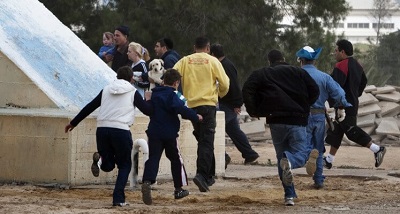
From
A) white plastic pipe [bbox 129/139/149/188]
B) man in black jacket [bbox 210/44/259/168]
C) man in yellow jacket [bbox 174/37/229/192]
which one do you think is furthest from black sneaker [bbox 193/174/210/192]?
man in black jacket [bbox 210/44/259/168]

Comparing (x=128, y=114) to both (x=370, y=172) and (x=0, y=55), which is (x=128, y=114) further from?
(x=370, y=172)

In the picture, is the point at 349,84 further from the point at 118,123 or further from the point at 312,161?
the point at 118,123

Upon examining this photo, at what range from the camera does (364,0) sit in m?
142

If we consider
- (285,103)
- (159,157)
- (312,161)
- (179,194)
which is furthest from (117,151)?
(312,161)

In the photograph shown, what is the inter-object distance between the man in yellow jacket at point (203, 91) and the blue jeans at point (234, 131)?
325 cm

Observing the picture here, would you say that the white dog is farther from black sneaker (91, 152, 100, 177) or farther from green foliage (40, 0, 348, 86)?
green foliage (40, 0, 348, 86)

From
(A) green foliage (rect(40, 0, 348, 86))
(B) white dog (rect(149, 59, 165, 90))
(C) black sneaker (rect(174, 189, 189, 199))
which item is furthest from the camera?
(A) green foliage (rect(40, 0, 348, 86))

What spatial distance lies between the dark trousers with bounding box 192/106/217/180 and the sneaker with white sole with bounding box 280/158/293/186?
1.70m

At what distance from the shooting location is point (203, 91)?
43.9 ft

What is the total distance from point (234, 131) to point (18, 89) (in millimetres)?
4172

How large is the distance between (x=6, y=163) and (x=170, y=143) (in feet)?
8.22

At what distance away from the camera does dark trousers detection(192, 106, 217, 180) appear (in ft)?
44.1

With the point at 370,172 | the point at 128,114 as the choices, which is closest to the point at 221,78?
the point at 128,114

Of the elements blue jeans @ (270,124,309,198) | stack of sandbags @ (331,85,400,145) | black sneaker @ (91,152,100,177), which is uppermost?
blue jeans @ (270,124,309,198)
